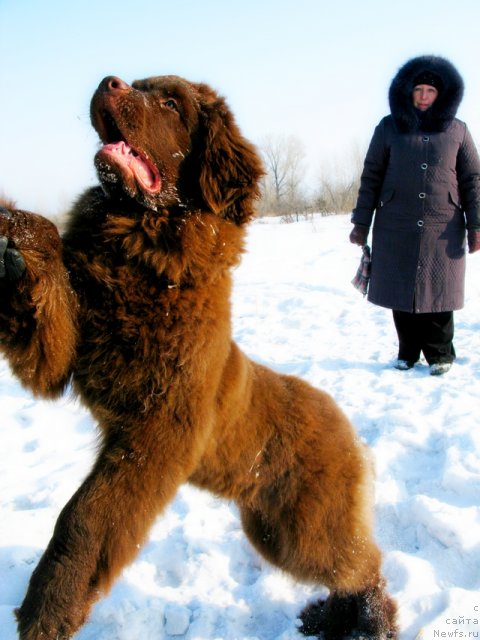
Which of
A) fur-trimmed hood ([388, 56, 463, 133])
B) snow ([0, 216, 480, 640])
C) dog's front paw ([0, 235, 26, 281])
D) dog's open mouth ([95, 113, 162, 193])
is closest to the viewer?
dog's front paw ([0, 235, 26, 281])

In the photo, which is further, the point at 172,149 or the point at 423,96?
the point at 423,96

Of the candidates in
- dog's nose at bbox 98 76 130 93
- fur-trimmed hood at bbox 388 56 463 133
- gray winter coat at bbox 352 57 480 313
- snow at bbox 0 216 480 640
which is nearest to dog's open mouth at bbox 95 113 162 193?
dog's nose at bbox 98 76 130 93

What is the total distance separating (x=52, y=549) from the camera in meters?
1.86

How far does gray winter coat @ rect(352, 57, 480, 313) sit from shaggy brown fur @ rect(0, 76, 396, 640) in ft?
10.4

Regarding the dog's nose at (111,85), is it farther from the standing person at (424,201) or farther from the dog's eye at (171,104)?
the standing person at (424,201)

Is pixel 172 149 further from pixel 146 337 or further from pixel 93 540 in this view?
pixel 93 540

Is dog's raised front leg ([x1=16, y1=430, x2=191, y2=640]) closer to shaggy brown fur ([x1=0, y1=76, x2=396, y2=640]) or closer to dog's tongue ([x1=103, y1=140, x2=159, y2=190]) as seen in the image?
shaggy brown fur ([x1=0, y1=76, x2=396, y2=640])

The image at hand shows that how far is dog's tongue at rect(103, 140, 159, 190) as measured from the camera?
1953 millimetres

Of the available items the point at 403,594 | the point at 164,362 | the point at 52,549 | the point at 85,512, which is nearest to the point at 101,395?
the point at 164,362

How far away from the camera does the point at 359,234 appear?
548cm

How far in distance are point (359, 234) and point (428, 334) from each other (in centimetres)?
130

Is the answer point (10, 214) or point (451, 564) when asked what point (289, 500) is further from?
point (10, 214)

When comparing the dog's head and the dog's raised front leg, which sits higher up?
the dog's head

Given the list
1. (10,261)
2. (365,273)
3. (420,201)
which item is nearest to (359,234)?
(365,273)
